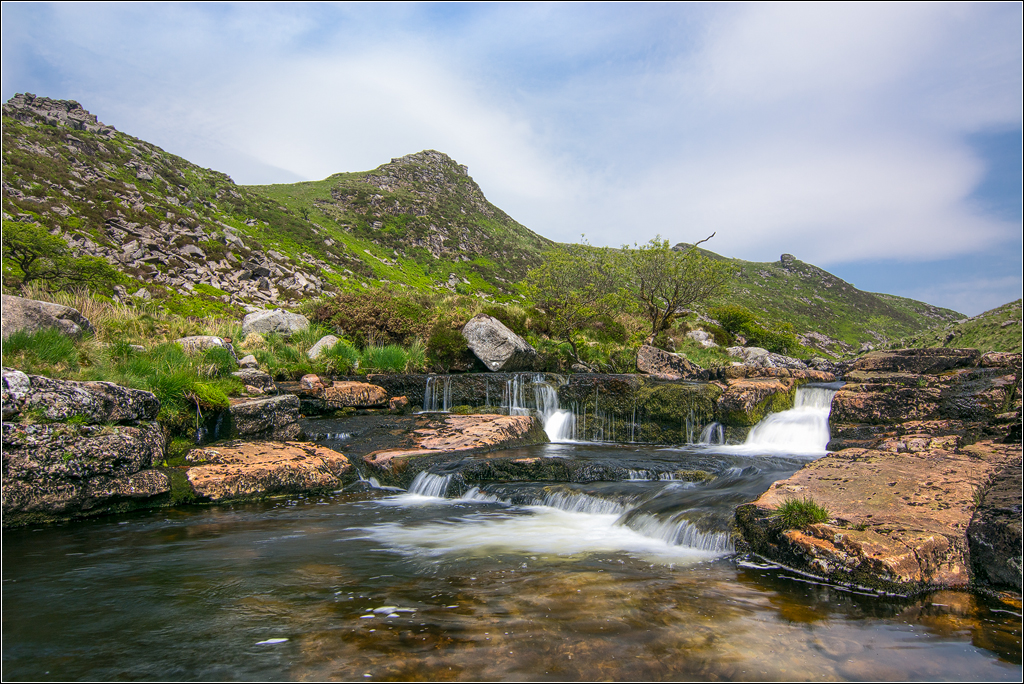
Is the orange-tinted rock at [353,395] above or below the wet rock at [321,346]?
below

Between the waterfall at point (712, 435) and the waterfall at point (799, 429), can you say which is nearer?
the waterfall at point (799, 429)

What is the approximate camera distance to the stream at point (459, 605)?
348 centimetres

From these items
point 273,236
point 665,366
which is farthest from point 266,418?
point 273,236

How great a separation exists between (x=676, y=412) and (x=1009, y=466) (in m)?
8.72

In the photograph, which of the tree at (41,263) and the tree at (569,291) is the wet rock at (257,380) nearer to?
the tree at (569,291)

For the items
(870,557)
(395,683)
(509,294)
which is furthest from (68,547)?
(509,294)

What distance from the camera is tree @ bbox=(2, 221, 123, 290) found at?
20109mm

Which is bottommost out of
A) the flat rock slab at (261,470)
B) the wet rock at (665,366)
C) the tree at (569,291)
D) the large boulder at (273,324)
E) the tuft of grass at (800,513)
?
the flat rock slab at (261,470)

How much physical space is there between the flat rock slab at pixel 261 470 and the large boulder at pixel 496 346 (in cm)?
871

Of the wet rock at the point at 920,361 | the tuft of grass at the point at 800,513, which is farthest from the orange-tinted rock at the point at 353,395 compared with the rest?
the wet rock at the point at 920,361

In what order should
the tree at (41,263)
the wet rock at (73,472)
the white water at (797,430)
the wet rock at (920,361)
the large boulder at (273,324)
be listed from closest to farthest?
1. the wet rock at (73,472)
2. the white water at (797,430)
3. the wet rock at (920,361)
4. the large boulder at (273,324)
5. the tree at (41,263)

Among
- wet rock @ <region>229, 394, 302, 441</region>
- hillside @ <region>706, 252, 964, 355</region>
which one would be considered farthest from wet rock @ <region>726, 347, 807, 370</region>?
hillside @ <region>706, 252, 964, 355</region>

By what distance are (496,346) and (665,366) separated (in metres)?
7.52

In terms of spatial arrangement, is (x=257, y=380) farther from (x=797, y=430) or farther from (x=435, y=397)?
(x=797, y=430)
